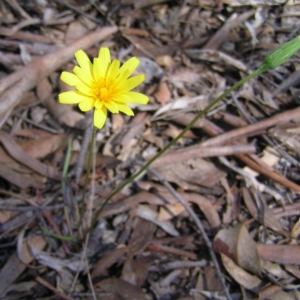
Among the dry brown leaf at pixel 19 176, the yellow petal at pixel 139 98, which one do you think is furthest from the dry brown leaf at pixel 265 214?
the dry brown leaf at pixel 19 176

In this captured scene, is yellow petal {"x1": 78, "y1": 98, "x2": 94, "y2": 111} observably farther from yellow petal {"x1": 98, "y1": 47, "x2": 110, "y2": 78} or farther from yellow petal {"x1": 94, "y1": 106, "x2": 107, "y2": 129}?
yellow petal {"x1": 98, "y1": 47, "x2": 110, "y2": 78}

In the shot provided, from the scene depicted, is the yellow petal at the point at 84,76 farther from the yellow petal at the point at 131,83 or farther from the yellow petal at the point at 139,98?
the yellow petal at the point at 139,98

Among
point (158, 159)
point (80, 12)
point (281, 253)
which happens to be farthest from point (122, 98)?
point (80, 12)

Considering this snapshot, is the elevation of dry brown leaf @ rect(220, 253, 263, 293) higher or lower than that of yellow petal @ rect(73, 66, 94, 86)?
lower

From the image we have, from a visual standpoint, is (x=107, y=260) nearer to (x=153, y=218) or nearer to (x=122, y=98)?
(x=153, y=218)

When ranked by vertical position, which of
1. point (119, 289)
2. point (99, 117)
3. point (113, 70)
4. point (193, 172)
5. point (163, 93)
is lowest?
point (119, 289)

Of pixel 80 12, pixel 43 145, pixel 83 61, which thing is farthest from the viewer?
pixel 80 12

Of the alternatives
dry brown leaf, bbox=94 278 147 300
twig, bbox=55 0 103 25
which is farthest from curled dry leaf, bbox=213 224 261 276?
twig, bbox=55 0 103 25

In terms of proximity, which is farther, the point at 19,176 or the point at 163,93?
the point at 163,93
